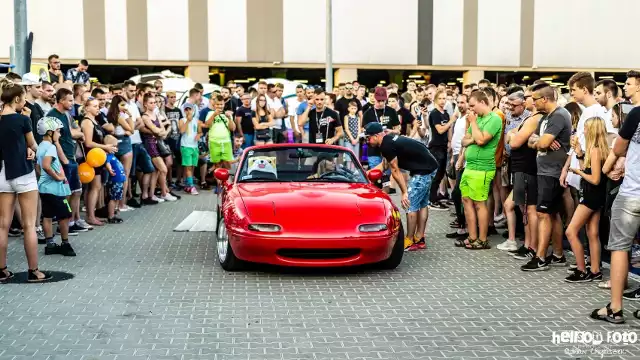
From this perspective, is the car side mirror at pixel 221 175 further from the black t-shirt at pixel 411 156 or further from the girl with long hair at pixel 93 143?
the girl with long hair at pixel 93 143

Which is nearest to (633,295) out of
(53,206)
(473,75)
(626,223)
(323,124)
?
(626,223)

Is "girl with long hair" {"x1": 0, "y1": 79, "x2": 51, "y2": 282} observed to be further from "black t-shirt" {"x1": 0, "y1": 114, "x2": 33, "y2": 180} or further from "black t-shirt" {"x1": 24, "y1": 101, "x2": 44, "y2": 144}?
"black t-shirt" {"x1": 24, "y1": 101, "x2": 44, "y2": 144}

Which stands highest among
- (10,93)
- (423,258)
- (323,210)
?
(10,93)

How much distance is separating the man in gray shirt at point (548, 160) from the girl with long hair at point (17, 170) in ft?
17.0

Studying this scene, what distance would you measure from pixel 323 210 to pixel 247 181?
5.03ft

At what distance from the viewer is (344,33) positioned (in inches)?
1421

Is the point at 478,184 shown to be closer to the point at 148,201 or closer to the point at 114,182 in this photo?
the point at 114,182

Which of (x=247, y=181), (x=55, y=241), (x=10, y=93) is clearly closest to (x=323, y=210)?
(x=247, y=181)

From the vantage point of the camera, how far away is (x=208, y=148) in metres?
18.3

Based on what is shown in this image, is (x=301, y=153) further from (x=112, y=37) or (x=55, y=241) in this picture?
(x=112, y=37)

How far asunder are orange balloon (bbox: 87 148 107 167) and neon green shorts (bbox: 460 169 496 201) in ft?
17.0

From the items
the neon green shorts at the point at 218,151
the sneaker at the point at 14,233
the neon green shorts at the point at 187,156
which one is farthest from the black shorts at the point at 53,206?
the neon green shorts at the point at 218,151

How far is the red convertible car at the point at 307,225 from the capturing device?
29.0 ft

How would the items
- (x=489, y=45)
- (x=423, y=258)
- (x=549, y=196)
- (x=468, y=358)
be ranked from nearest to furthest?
(x=468, y=358) → (x=549, y=196) → (x=423, y=258) → (x=489, y=45)
